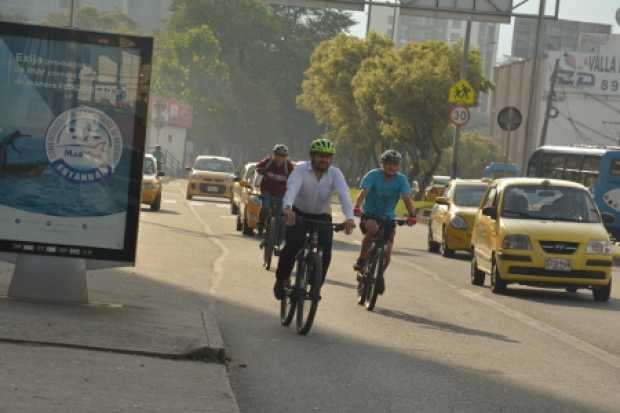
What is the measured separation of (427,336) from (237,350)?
2.68 m

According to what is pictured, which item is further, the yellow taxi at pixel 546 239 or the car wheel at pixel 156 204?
the car wheel at pixel 156 204

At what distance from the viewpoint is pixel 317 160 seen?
543 inches

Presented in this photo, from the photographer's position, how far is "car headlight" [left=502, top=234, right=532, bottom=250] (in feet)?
66.2

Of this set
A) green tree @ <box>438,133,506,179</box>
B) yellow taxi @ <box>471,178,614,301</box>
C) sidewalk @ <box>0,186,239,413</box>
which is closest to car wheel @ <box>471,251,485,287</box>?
yellow taxi @ <box>471,178,614,301</box>

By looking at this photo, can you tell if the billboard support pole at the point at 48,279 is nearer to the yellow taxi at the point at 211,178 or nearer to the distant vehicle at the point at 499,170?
the yellow taxi at the point at 211,178

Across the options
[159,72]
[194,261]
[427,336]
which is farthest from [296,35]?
[427,336]

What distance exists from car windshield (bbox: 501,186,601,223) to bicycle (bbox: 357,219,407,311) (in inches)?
184

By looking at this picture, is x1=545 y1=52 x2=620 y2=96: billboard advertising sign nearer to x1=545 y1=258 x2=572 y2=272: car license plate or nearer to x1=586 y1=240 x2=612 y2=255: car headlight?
x1=586 y1=240 x2=612 y2=255: car headlight

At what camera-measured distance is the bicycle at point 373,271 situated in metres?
16.4

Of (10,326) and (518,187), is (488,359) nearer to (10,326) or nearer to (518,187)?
(10,326)

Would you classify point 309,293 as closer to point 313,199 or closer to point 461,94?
point 313,199

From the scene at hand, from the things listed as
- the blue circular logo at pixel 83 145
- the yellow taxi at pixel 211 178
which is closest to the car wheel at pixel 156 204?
the yellow taxi at pixel 211 178

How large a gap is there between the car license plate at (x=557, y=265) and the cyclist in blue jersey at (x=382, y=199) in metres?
3.51

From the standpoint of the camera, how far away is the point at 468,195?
2927 cm
